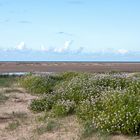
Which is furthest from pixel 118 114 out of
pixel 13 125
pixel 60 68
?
pixel 60 68

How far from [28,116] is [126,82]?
4.03 meters

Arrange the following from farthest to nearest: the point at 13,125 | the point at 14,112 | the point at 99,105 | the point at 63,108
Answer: the point at 14,112
the point at 63,108
the point at 13,125
the point at 99,105

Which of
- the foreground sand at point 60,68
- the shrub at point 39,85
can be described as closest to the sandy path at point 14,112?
the shrub at point 39,85

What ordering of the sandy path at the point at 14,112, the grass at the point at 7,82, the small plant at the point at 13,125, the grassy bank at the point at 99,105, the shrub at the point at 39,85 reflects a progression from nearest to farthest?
the grassy bank at the point at 99,105 → the sandy path at the point at 14,112 → the small plant at the point at 13,125 → the shrub at the point at 39,85 → the grass at the point at 7,82

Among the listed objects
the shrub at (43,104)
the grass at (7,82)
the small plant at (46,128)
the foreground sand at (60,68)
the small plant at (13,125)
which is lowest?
the foreground sand at (60,68)

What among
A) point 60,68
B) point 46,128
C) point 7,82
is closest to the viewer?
point 46,128

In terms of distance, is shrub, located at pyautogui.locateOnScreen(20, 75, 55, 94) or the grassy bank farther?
shrub, located at pyautogui.locateOnScreen(20, 75, 55, 94)

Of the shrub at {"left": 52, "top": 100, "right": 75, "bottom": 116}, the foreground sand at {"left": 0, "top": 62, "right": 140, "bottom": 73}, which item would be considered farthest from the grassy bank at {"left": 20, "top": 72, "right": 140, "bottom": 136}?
the foreground sand at {"left": 0, "top": 62, "right": 140, "bottom": 73}

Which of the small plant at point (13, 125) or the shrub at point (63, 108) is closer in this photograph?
the small plant at point (13, 125)

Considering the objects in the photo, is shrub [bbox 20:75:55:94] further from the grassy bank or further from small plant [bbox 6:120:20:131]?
small plant [bbox 6:120:20:131]

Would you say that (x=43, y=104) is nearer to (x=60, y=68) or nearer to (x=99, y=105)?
(x=99, y=105)

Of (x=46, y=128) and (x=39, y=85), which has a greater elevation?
(x=39, y=85)

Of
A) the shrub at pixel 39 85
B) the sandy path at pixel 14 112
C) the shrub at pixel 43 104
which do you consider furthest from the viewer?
the shrub at pixel 39 85

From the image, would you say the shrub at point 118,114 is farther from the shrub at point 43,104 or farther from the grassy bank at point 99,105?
the shrub at point 43,104
